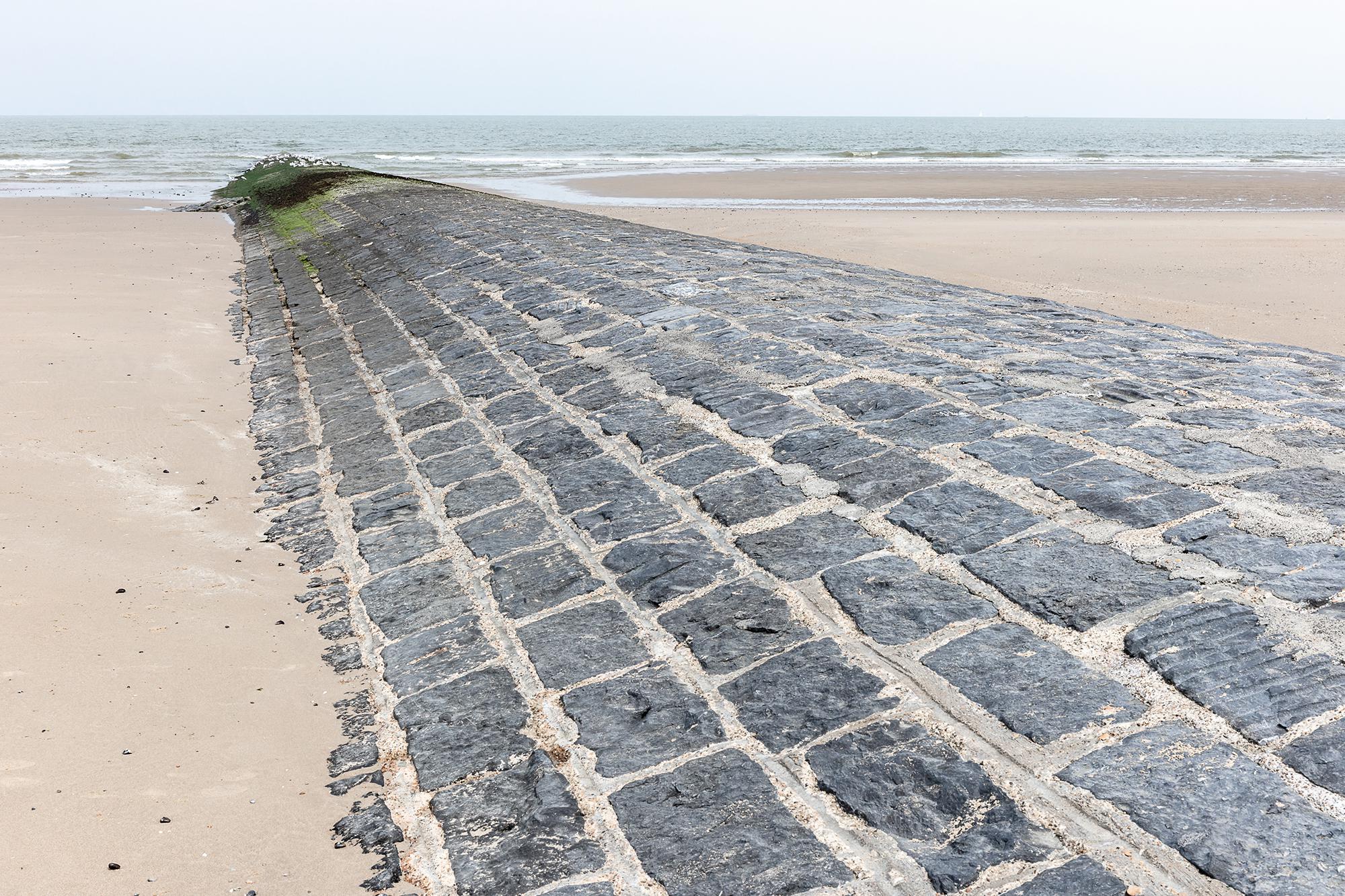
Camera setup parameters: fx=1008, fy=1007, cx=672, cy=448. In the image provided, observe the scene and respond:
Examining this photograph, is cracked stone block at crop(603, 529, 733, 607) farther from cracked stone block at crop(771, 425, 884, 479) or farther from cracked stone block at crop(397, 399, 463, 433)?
cracked stone block at crop(397, 399, 463, 433)

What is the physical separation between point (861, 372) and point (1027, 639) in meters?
2.29

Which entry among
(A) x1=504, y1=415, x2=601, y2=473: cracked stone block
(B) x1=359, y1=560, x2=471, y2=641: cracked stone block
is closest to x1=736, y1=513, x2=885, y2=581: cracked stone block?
(B) x1=359, y1=560, x2=471, y2=641: cracked stone block

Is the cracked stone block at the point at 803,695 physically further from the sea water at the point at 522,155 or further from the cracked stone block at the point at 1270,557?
the sea water at the point at 522,155

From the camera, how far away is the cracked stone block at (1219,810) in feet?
6.24

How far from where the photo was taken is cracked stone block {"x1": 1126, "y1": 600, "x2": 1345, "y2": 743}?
7.52 feet

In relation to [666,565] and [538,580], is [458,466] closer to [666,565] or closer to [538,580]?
[538,580]

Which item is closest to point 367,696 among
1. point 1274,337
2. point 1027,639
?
point 1027,639

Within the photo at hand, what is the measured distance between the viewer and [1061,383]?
4574 mm

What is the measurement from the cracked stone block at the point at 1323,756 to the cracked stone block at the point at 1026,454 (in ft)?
4.80

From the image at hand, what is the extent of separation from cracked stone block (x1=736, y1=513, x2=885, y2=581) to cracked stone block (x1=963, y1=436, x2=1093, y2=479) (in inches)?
25.5

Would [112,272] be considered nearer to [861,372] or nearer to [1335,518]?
[861,372]

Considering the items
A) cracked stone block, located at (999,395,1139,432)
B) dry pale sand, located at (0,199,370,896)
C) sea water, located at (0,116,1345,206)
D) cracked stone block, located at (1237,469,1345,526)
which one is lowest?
dry pale sand, located at (0,199,370,896)

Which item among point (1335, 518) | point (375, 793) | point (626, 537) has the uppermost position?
point (1335, 518)

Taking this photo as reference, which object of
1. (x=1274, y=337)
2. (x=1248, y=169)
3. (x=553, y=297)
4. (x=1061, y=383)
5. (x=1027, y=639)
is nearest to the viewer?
(x=1027, y=639)
